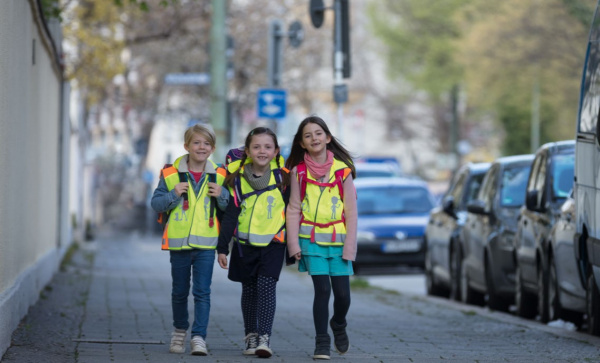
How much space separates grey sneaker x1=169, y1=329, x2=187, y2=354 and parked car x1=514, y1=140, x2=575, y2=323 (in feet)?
14.8

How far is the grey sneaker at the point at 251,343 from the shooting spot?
8641 mm

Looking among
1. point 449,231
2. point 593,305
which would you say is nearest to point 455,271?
point 449,231

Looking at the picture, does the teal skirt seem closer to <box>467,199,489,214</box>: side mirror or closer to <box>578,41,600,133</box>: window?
<box>578,41,600,133</box>: window

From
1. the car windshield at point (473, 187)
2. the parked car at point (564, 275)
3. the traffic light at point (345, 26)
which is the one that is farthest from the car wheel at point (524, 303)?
the traffic light at point (345, 26)

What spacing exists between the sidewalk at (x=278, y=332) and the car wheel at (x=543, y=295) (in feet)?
1.41

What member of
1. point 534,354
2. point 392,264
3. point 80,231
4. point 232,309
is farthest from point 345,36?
point 80,231

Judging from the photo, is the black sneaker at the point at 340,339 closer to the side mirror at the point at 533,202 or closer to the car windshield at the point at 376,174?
the side mirror at the point at 533,202

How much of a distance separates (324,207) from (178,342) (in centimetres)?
126

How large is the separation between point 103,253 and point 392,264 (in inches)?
352

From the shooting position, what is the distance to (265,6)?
46.0 m

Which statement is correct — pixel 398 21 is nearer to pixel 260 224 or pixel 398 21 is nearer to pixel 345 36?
pixel 345 36

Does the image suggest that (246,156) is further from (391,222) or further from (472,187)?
(391,222)

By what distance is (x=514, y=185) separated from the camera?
15125 millimetres

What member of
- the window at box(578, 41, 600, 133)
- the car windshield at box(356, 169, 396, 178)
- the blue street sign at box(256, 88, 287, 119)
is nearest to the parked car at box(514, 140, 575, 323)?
the window at box(578, 41, 600, 133)
